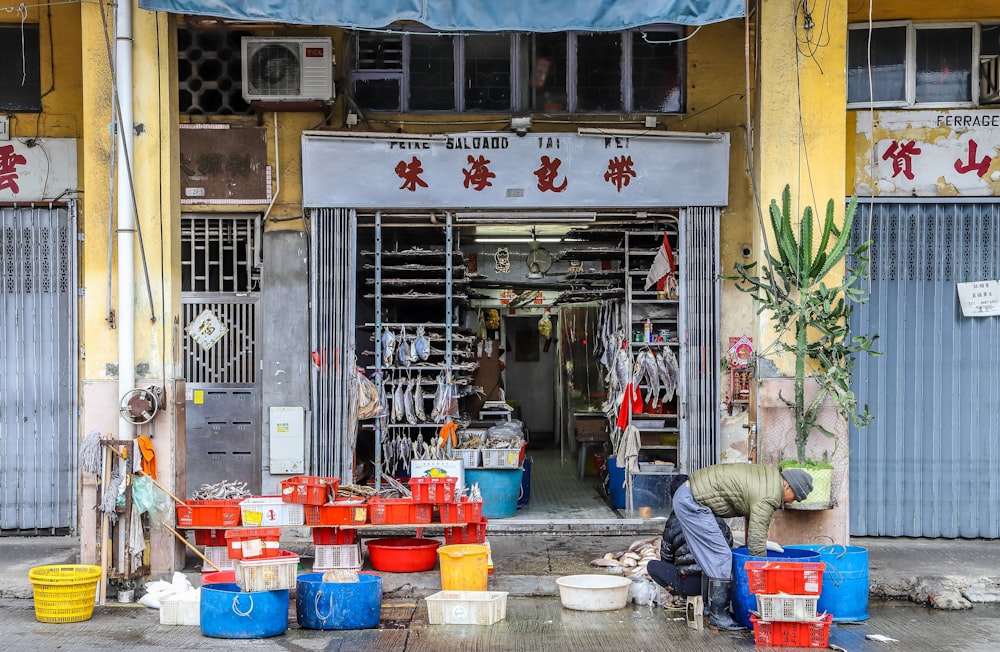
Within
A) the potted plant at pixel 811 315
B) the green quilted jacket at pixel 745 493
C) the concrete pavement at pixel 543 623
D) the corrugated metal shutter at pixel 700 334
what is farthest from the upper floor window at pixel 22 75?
the green quilted jacket at pixel 745 493

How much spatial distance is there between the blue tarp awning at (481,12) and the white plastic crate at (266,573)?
4.76 metres

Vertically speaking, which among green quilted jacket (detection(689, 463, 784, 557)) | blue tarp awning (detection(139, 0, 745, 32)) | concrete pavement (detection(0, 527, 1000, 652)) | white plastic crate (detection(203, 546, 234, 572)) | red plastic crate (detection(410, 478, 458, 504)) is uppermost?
blue tarp awning (detection(139, 0, 745, 32))

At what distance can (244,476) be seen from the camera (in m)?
12.9

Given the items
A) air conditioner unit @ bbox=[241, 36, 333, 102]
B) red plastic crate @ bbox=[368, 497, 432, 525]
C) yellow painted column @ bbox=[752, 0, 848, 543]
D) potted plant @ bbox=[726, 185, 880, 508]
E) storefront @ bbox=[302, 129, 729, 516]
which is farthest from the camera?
storefront @ bbox=[302, 129, 729, 516]

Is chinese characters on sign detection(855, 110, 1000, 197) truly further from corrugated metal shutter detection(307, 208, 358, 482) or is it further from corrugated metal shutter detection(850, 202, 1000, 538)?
corrugated metal shutter detection(307, 208, 358, 482)

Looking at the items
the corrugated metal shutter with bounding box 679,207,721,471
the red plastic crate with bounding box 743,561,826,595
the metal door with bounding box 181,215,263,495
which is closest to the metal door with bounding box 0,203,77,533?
the metal door with bounding box 181,215,263,495

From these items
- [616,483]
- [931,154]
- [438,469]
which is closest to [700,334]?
[616,483]

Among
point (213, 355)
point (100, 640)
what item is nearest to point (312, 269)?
point (213, 355)

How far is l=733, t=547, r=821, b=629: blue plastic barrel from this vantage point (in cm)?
891

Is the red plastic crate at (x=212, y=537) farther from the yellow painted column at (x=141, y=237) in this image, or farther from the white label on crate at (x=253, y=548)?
the white label on crate at (x=253, y=548)

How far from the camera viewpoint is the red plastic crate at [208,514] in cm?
1050

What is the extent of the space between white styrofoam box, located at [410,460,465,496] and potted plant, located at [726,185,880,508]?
394 centimetres

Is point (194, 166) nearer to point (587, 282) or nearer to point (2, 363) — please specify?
point (2, 363)

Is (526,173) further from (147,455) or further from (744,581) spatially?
(744,581)
